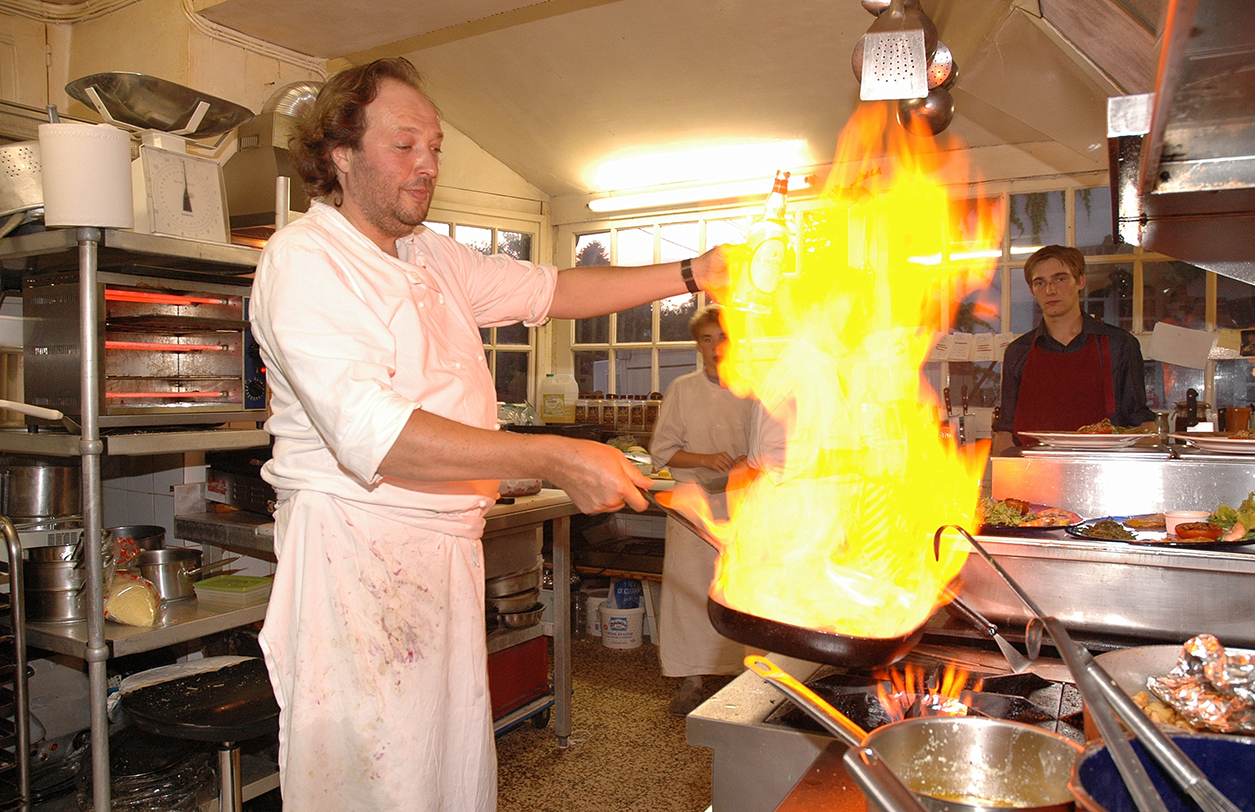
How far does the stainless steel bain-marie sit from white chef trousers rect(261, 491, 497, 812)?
4.23 feet

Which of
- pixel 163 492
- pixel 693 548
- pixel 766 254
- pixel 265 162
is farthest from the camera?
pixel 693 548

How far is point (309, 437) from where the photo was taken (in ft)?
5.32

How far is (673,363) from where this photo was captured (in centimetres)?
604

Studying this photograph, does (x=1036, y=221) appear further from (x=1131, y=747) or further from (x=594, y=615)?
(x=1131, y=747)

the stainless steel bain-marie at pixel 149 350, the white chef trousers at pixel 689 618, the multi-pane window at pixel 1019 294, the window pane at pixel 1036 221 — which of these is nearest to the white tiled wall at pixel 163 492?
the stainless steel bain-marie at pixel 149 350

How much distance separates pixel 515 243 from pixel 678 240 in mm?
1263

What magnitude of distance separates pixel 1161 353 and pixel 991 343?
0.86 meters

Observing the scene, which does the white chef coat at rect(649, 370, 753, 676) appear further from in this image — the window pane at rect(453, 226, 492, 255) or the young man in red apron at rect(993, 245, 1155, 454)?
the window pane at rect(453, 226, 492, 255)

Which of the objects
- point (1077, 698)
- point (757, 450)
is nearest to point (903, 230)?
point (757, 450)

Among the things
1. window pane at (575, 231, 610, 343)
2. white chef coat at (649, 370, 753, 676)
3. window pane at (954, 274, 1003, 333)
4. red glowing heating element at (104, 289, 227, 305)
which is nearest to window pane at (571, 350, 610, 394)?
window pane at (575, 231, 610, 343)

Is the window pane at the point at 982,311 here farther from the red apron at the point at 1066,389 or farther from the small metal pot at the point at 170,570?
the small metal pot at the point at 170,570

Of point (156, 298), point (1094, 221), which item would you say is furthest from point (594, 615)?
point (1094, 221)

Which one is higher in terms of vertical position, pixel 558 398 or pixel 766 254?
pixel 766 254

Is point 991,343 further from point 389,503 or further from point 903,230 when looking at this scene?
point 389,503
